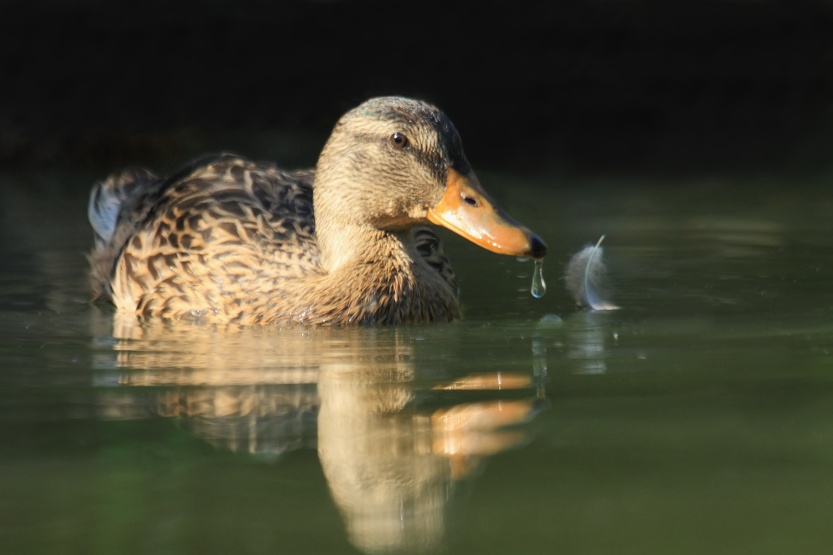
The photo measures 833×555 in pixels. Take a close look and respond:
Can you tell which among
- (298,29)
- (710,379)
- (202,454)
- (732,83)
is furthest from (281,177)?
(732,83)

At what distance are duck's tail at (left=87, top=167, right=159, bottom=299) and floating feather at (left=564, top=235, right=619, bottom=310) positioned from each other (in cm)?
252

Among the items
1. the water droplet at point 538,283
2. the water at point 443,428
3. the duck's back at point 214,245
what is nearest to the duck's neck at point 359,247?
the duck's back at point 214,245

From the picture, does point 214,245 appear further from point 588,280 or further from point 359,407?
point 359,407

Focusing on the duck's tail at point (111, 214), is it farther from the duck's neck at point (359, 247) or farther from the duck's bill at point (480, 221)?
the duck's bill at point (480, 221)

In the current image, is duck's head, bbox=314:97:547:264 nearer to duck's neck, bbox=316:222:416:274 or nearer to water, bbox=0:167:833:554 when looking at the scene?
duck's neck, bbox=316:222:416:274

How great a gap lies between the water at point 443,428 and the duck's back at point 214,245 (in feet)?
0.77

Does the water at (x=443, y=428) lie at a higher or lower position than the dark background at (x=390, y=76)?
lower

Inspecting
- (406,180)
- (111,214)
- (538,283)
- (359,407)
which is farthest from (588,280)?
(111,214)

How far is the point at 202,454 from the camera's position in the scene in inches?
173

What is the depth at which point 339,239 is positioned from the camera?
7.43 metres

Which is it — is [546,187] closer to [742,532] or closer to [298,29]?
[298,29]

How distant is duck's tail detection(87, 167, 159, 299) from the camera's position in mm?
8568

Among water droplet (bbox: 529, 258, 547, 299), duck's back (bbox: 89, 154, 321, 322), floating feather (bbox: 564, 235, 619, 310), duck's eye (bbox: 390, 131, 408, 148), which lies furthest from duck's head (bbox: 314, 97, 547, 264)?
floating feather (bbox: 564, 235, 619, 310)

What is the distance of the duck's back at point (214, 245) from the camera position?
24.2ft
